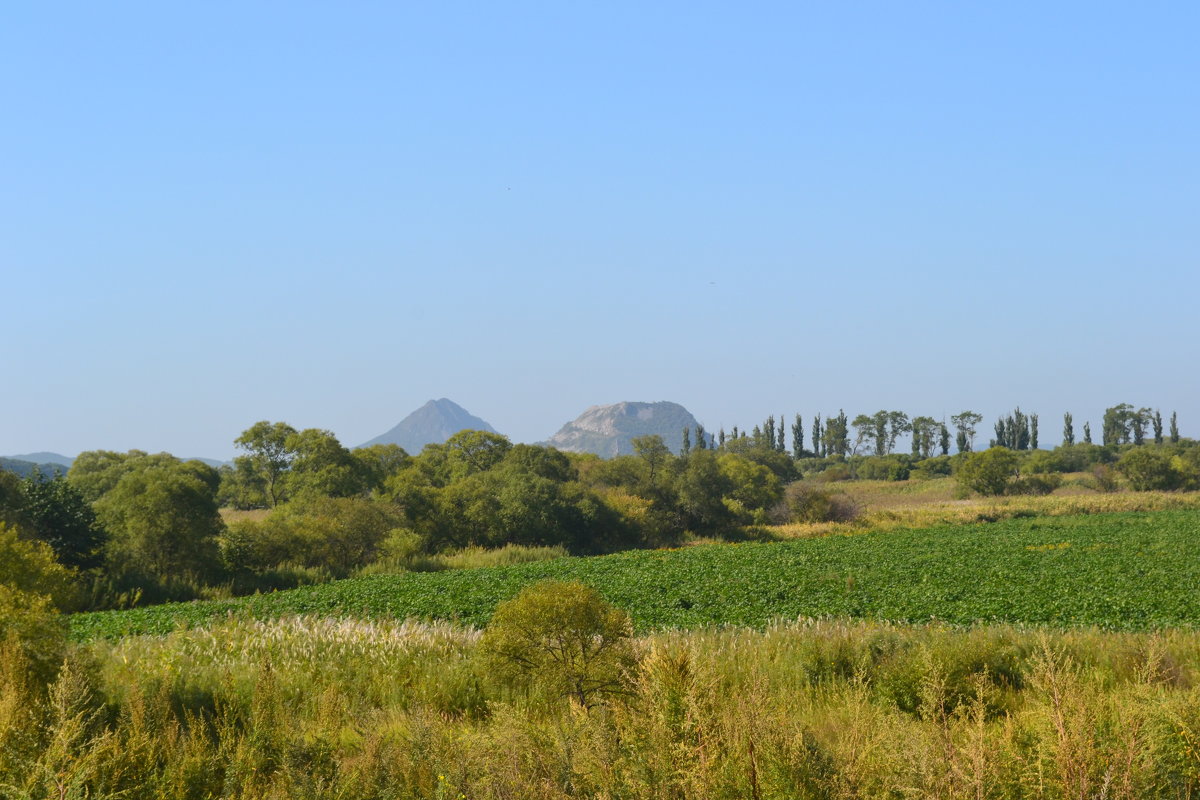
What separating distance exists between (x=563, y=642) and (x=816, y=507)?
189 feet

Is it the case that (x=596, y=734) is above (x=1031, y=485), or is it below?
above

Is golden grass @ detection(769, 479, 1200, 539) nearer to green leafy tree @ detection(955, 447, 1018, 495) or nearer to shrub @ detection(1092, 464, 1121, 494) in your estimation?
green leafy tree @ detection(955, 447, 1018, 495)

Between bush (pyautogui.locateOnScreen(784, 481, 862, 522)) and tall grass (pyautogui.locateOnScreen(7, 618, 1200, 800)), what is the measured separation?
52.7 meters

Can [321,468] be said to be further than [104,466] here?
No

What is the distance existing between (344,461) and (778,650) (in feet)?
161

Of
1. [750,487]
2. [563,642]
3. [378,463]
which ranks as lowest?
[750,487]

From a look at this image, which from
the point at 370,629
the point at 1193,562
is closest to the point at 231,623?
the point at 370,629

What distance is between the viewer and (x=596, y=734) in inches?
221

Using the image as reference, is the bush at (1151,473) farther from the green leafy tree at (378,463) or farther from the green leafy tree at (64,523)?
the green leafy tree at (64,523)

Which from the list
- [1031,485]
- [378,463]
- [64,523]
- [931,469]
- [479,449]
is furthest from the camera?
[931,469]

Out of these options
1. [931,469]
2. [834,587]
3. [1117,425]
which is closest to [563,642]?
[834,587]

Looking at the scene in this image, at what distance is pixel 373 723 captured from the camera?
7.98m

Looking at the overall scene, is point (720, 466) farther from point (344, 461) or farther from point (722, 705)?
point (722, 705)

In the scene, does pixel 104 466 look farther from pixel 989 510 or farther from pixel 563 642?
pixel 563 642
